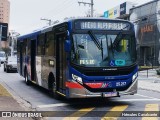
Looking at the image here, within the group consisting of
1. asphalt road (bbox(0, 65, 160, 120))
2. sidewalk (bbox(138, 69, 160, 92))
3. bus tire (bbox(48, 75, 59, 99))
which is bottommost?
sidewalk (bbox(138, 69, 160, 92))

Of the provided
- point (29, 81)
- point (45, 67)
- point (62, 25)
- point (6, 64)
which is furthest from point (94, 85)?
point (6, 64)

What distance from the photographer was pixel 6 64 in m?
39.7

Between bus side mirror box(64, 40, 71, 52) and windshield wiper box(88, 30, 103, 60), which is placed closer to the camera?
bus side mirror box(64, 40, 71, 52)

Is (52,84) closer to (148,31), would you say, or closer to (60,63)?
(60,63)

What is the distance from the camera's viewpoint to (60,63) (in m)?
13.7

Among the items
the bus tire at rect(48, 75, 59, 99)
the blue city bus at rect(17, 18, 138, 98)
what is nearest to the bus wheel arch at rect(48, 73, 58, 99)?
the bus tire at rect(48, 75, 59, 99)

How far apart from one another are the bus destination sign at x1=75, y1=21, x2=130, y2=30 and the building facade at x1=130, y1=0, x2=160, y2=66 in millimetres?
30651

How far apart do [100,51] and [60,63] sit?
1879mm

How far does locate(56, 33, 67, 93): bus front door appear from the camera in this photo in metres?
13.2

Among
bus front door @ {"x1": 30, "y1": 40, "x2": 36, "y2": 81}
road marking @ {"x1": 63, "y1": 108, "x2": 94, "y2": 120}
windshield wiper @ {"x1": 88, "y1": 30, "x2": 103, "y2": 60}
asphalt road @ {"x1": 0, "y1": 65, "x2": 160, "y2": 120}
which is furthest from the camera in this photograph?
bus front door @ {"x1": 30, "y1": 40, "x2": 36, "y2": 81}

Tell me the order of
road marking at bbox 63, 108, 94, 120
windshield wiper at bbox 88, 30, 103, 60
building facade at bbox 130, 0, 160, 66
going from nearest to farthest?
road marking at bbox 63, 108, 94, 120 < windshield wiper at bbox 88, 30, 103, 60 < building facade at bbox 130, 0, 160, 66

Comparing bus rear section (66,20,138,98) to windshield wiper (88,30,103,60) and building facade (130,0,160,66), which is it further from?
building facade (130,0,160,66)

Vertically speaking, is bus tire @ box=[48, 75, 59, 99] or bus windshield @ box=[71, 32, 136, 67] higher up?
bus windshield @ box=[71, 32, 136, 67]

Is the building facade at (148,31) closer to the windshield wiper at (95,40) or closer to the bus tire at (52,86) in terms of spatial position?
→ the bus tire at (52,86)
